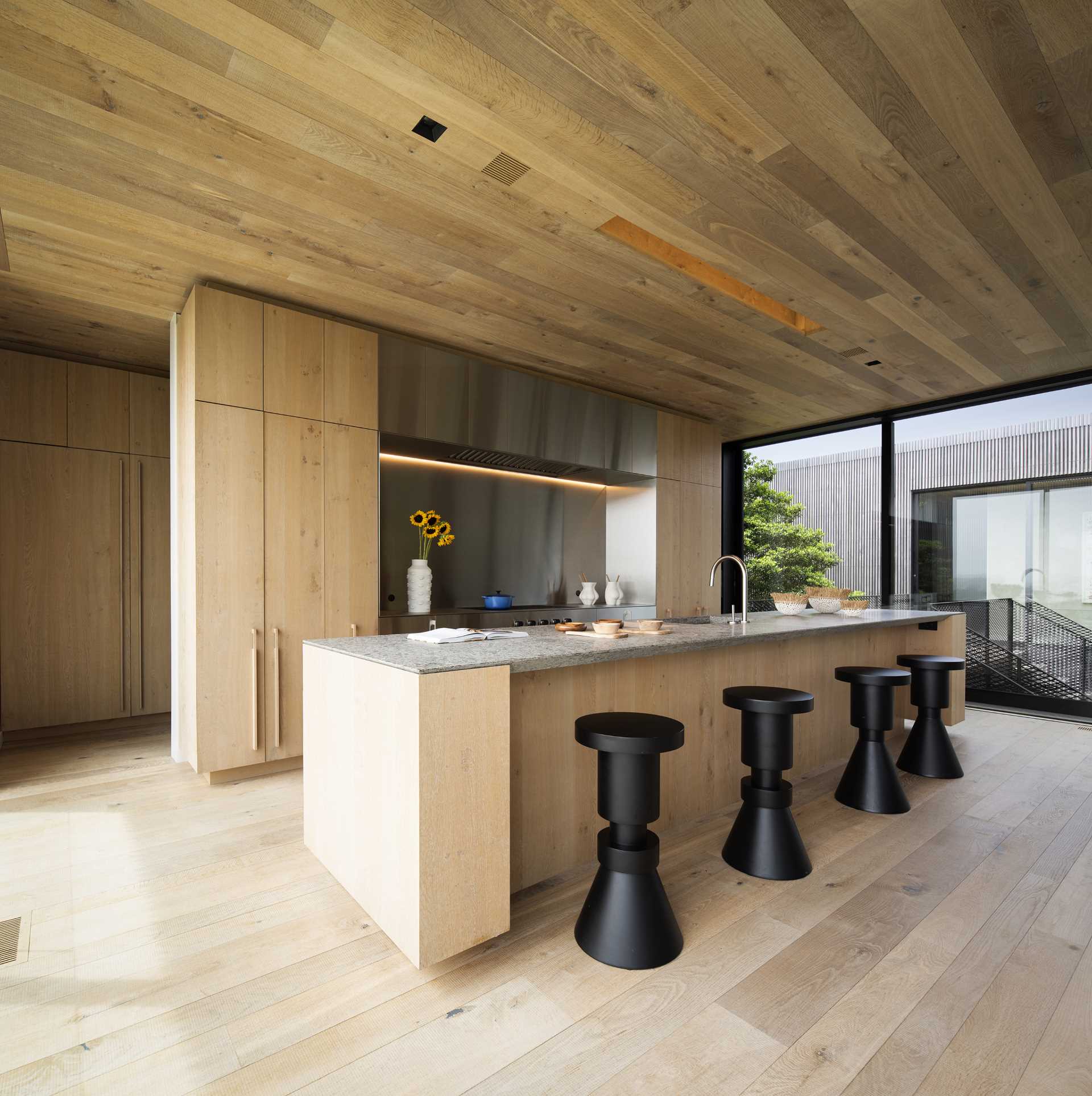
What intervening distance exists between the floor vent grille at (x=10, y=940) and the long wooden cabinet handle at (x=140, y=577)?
112 inches

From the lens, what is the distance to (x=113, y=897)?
6.75ft

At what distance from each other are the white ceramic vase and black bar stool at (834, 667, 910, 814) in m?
2.55

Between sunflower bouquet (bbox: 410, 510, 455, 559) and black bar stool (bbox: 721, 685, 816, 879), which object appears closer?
black bar stool (bbox: 721, 685, 816, 879)

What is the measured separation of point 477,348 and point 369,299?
90cm

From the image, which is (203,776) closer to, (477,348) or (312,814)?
(312,814)

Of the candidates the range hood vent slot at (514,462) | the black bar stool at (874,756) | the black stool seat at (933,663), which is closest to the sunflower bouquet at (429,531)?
the range hood vent slot at (514,462)

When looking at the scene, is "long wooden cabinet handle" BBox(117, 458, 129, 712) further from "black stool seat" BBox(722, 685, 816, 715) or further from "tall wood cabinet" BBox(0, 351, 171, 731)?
"black stool seat" BBox(722, 685, 816, 715)

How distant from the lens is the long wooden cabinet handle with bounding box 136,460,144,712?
176 inches

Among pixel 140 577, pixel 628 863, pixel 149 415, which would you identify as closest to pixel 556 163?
Answer: pixel 628 863

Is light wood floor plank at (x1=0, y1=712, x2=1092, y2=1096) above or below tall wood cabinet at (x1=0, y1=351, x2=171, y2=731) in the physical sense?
below

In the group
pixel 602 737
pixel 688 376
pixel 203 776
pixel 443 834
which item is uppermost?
pixel 688 376

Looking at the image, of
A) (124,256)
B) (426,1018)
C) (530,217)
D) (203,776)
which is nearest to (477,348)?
(530,217)

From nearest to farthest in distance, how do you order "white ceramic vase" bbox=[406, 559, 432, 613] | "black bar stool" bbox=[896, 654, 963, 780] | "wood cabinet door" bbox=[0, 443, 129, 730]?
"black bar stool" bbox=[896, 654, 963, 780], "wood cabinet door" bbox=[0, 443, 129, 730], "white ceramic vase" bbox=[406, 559, 432, 613]

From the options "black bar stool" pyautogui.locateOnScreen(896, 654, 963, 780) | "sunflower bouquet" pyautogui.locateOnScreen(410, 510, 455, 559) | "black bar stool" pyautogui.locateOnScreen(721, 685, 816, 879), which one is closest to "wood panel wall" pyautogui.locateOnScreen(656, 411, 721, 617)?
"sunflower bouquet" pyautogui.locateOnScreen(410, 510, 455, 559)
